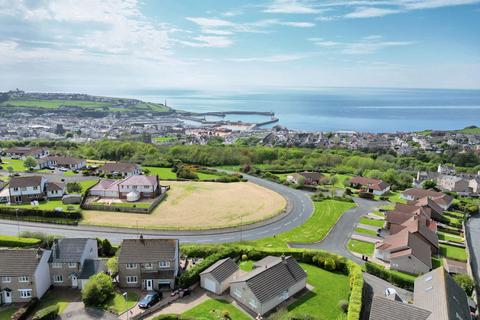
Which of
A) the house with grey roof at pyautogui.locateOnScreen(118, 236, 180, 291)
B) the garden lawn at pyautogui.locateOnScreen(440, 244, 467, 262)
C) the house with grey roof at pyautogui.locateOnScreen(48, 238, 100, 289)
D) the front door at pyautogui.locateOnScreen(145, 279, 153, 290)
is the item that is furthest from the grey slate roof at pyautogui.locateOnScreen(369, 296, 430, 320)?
the house with grey roof at pyautogui.locateOnScreen(48, 238, 100, 289)

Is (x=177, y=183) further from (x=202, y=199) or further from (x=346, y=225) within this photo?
(x=346, y=225)

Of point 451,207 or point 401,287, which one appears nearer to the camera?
point 401,287

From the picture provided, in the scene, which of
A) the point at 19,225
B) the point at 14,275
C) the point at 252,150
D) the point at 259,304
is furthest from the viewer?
the point at 252,150

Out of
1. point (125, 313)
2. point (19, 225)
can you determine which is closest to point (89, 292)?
point (125, 313)

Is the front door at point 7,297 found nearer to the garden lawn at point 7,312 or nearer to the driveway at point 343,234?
the garden lawn at point 7,312

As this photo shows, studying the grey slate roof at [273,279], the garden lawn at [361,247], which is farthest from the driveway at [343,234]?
the grey slate roof at [273,279]

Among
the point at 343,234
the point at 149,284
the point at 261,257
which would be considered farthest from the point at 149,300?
the point at 343,234
